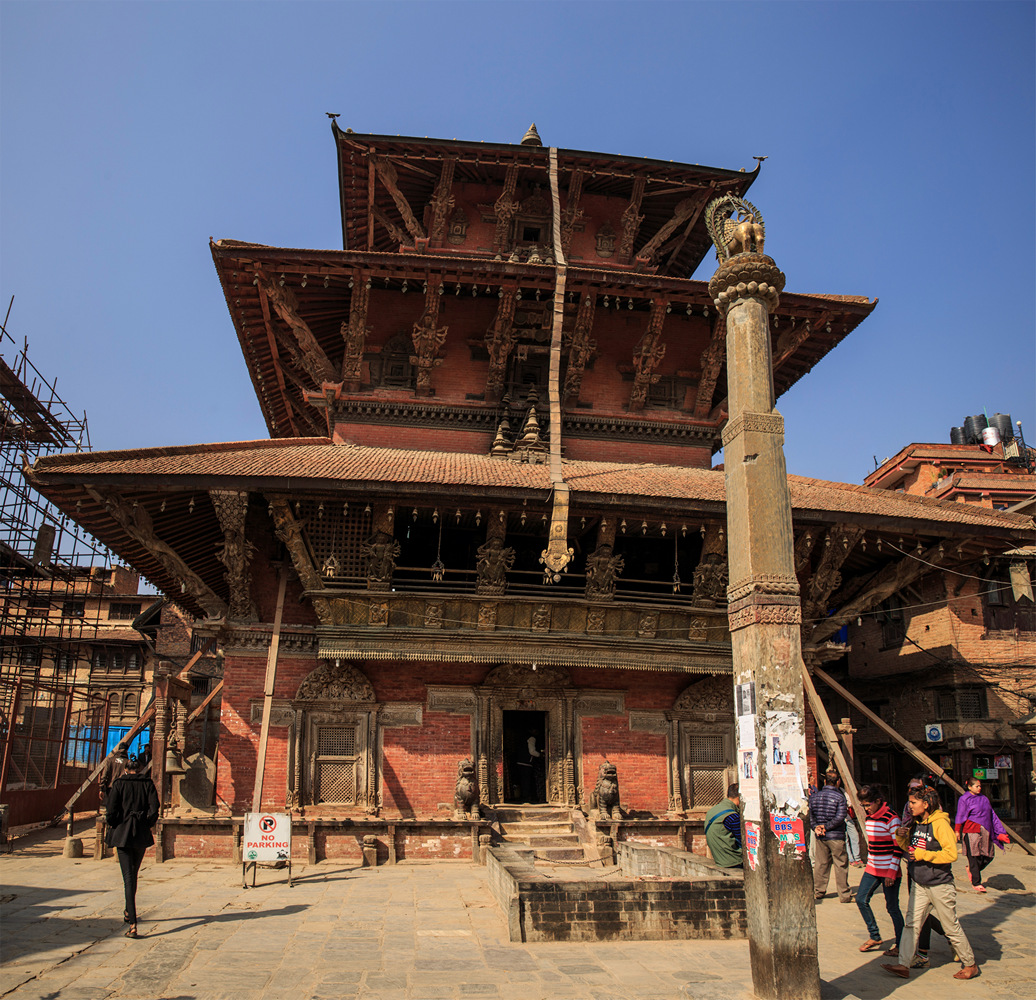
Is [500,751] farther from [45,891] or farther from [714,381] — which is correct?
[714,381]

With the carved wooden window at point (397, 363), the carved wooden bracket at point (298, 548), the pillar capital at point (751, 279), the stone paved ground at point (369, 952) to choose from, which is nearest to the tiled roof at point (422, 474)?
the carved wooden bracket at point (298, 548)

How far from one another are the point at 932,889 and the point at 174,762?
10640mm

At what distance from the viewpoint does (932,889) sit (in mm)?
7418

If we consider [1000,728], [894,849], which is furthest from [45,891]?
[1000,728]

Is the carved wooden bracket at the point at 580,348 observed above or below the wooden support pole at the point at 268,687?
above

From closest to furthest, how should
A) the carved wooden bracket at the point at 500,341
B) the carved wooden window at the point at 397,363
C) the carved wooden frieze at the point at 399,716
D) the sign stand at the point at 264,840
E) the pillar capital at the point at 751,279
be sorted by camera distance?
the pillar capital at the point at 751,279 → the sign stand at the point at 264,840 → the carved wooden frieze at the point at 399,716 → the carved wooden bracket at the point at 500,341 → the carved wooden window at the point at 397,363

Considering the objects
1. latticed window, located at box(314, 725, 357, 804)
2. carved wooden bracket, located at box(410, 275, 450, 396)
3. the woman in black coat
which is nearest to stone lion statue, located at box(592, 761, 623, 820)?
latticed window, located at box(314, 725, 357, 804)

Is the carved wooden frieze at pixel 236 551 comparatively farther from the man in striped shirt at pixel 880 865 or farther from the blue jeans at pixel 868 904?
the blue jeans at pixel 868 904

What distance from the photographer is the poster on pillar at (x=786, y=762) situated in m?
6.32

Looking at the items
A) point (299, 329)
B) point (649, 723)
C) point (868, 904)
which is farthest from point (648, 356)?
point (868, 904)

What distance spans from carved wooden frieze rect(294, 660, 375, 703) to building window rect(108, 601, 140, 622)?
3263cm

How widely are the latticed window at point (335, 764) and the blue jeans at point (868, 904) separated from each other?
8.62 metres

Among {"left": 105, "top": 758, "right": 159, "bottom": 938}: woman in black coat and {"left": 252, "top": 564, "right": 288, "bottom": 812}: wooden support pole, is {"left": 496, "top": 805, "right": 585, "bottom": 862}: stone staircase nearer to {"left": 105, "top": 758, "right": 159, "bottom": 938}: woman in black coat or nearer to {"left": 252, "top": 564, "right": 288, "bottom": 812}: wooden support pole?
{"left": 252, "top": 564, "right": 288, "bottom": 812}: wooden support pole

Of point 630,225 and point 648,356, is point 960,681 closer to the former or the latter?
point 648,356
